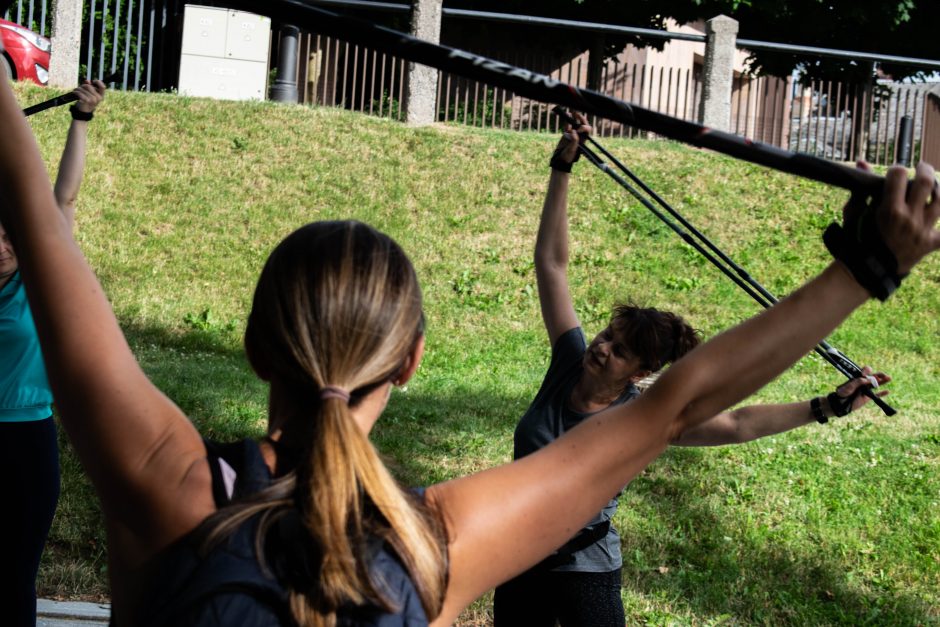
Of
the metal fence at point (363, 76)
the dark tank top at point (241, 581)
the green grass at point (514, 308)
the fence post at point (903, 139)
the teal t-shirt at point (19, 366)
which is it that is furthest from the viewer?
the fence post at point (903, 139)

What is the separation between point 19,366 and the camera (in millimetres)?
3471

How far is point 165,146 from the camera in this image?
39.2ft

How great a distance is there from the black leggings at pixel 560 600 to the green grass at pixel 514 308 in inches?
67.9

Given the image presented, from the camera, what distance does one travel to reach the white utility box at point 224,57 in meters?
13.3

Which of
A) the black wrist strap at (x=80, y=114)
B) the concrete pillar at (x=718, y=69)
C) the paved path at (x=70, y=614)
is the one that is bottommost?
the paved path at (x=70, y=614)

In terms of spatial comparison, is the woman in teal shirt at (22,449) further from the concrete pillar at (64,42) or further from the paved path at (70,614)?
the concrete pillar at (64,42)

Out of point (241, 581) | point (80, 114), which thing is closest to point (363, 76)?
point (80, 114)

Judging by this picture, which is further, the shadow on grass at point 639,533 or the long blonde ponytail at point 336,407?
the shadow on grass at point 639,533

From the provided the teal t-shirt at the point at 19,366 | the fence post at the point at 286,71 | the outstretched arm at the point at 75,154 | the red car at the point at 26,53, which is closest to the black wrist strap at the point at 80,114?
the outstretched arm at the point at 75,154

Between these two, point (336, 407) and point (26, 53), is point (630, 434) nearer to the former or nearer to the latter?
point (336, 407)

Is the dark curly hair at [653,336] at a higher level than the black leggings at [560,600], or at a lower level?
higher

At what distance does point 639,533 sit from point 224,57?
10.0m

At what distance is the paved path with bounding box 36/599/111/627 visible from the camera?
4.61m

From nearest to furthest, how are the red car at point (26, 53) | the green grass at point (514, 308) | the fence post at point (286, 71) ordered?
the green grass at point (514, 308)
the red car at point (26, 53)
the fence post at point (286, 71)
